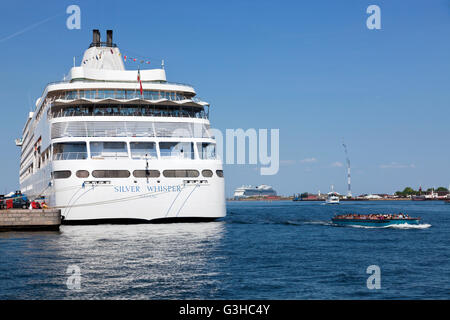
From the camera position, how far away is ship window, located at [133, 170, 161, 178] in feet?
145

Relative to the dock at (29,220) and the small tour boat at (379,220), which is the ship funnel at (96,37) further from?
the small tour boat at (379,220)

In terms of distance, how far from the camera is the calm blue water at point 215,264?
1955cm

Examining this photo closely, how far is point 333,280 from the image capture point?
71.4ft

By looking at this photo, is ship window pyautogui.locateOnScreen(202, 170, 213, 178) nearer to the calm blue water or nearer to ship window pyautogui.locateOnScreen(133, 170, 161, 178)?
ship window pyautogui.locateOnScreen(133, 170, 161, 178)

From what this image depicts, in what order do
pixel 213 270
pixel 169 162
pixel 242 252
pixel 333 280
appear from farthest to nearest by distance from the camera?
pixel 169 162 → pixel 242 252 → pixel 213 270 → pixel 333 280

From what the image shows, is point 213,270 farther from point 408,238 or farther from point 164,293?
point 408,238

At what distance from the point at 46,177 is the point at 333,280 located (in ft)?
118

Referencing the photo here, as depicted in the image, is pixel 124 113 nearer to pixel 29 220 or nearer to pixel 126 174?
pixel 126 174

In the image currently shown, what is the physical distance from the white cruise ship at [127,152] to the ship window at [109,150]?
0.28 feet

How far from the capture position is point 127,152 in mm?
47125

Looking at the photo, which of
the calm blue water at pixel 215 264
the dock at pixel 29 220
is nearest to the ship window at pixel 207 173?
the calm blue water at pixel 215 264

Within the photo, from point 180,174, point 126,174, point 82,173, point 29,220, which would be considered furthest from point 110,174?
point 29,220

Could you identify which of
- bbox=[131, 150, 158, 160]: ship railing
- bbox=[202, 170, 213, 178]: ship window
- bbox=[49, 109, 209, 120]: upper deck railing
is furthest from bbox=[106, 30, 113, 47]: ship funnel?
bbox=[202, 170, 213, 178]: ship window
